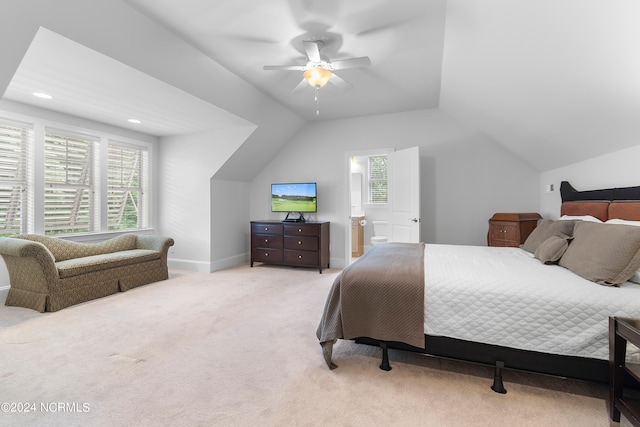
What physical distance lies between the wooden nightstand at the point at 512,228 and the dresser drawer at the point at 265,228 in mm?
3190

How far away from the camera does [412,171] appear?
4.33 metres

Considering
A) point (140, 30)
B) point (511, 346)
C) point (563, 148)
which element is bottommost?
point (511, 346)

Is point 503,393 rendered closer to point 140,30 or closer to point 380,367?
point 380,367

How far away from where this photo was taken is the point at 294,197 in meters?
5.25

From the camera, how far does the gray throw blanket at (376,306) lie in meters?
1.85

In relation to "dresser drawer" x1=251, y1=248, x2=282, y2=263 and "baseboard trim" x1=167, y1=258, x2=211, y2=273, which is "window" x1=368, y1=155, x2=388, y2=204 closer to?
"dresser drawer" x1=251, y1=248, x2=282, y2=263

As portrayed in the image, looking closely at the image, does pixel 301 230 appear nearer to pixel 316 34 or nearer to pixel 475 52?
pixel 316 34

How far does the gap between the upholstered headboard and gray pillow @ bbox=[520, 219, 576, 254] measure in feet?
1.08

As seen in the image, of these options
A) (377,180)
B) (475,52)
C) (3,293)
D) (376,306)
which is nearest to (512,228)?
(475,52)

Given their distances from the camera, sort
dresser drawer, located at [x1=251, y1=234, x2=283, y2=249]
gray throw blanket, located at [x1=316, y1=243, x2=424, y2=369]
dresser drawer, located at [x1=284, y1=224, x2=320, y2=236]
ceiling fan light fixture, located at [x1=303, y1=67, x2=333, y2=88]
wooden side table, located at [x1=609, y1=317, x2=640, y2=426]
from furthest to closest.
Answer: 1. dresser drawer, located at [x1=251, y1=234, x2=283, y2=249]
2. dresser drawer, located at [x1=284, y1=224, x2=320, y2=236]
3. ceiling fan light fixture, located at [x1=303, y1=67, x2=333, y2=88]
4. gray throw blanket, located at [x1=316, y1=243, x2=424, y2=369]
5. wooden side table, located at [x1=609, y1=317, x2=640, y2=426]

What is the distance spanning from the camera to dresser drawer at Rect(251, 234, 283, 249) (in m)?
5.01

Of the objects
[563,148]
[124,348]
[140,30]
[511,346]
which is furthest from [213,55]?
[563,148]

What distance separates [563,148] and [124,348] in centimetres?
453

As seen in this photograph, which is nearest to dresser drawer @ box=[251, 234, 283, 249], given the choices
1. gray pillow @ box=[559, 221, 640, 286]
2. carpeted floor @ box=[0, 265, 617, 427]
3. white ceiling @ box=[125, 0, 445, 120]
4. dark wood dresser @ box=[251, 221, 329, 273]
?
dark wood dresser @ box=[251, 221, 329, 273]
